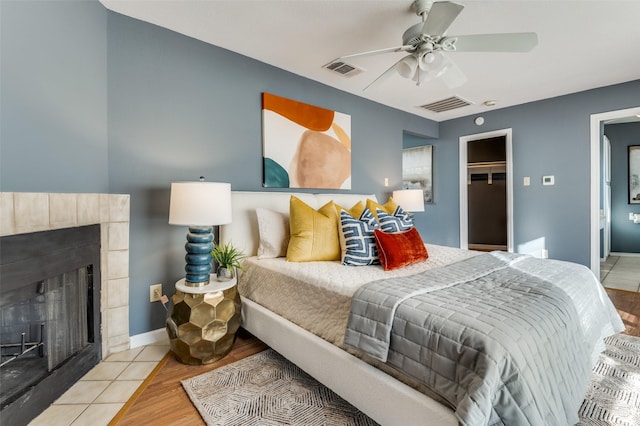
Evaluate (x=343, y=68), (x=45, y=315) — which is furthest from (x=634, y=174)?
(x=45, y=315)

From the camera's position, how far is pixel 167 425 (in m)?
1.46

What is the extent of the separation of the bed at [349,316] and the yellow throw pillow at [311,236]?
108 mm

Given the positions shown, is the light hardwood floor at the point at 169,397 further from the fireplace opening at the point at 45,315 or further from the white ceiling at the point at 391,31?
the white ceiling at the point at 391,31

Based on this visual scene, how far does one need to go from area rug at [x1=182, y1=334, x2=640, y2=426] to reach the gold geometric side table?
0.50 feet

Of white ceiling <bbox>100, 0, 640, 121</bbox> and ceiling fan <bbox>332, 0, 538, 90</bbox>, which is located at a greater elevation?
white ceiling <bbox>100, 0, 640, 121</bbox>

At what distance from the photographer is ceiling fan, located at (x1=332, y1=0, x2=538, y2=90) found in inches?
67.8

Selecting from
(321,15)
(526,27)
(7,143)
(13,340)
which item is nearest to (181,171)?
(7,143)

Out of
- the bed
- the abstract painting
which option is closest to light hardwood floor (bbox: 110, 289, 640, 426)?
the bed

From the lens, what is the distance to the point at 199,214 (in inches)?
77.7

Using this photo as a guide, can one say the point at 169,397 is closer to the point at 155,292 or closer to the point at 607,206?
the point at 155,292

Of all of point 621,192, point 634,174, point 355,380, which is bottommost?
point 355,380

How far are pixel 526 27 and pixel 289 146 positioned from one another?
2206 millimetres

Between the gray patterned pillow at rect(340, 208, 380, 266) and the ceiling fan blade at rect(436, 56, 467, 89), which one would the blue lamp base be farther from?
the ceiling fan blade at rect(436, 56, 467, 89)

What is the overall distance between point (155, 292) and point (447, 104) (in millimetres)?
4174
